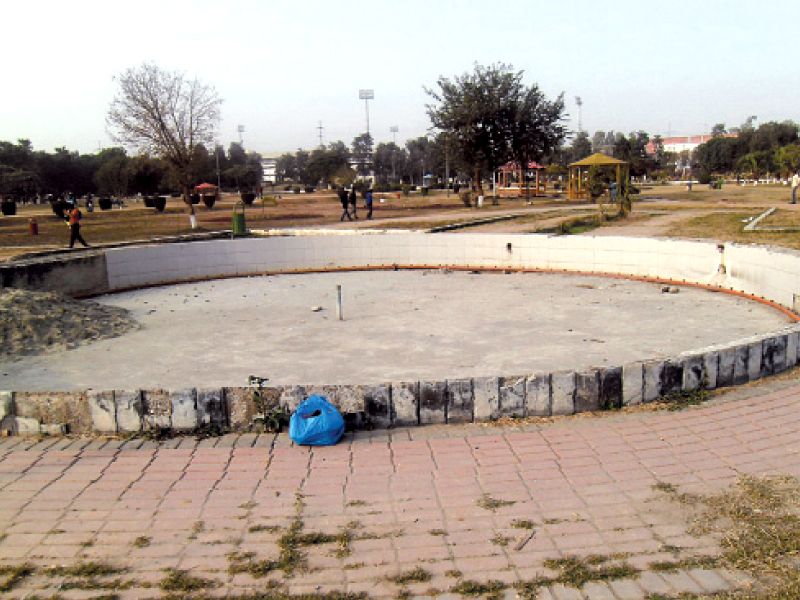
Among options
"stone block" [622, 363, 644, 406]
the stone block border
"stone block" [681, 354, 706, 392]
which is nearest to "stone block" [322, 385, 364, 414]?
the stone block border

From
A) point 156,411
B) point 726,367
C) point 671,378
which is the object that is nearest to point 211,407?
point 156,411

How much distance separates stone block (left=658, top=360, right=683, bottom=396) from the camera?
6.31m

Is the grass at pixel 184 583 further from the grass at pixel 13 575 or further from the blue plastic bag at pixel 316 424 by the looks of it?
the blue plastic bag at pixel 316 424

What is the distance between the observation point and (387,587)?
365 centimetres

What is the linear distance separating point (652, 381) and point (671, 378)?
222 mm

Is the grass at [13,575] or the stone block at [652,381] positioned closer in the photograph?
the grass at [13,575]

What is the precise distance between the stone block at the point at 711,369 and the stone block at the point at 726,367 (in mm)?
42

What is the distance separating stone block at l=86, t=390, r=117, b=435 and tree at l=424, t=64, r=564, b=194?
118ft

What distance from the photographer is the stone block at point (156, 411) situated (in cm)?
589

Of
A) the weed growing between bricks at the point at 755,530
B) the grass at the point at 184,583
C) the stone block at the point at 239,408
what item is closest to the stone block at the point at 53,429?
the stone block at the point at 239,408

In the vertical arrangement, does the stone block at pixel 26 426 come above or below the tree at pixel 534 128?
below

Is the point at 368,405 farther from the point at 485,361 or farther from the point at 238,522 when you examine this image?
the point at 485,361

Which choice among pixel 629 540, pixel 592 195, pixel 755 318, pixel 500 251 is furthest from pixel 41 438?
pixel 592 195

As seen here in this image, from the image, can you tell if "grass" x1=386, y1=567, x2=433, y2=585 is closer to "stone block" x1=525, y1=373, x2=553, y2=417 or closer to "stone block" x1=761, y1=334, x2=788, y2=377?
"stone block" x1=525, y1=373, x2=553, y2=417
